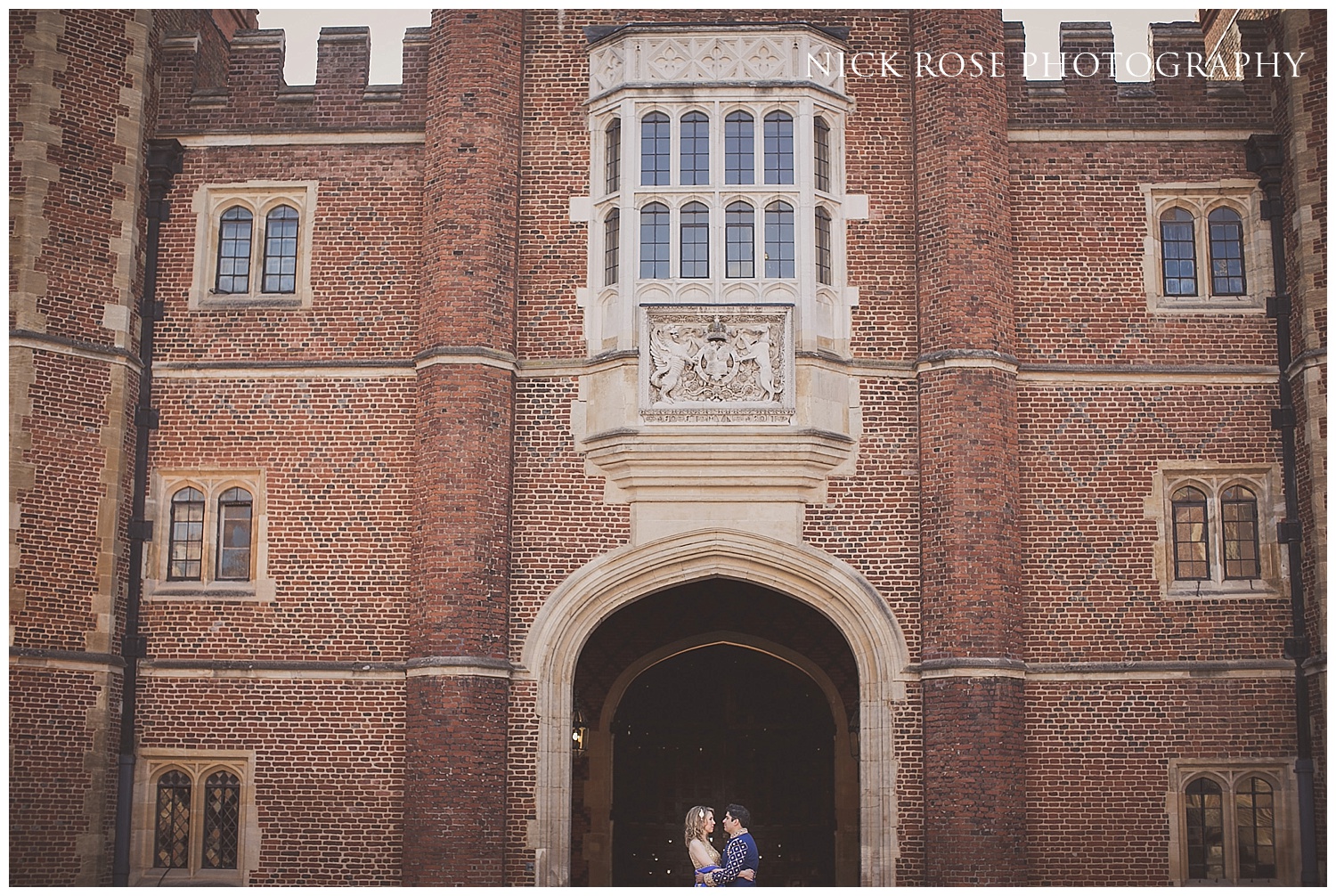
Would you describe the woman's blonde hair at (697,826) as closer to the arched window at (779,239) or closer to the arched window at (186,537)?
the arched window at (779,239)

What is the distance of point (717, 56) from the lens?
713 inches

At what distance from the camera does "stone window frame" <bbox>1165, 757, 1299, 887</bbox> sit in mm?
16750

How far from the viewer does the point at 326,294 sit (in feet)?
59.9

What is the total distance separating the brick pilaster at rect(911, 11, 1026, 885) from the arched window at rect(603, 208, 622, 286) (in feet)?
11.0

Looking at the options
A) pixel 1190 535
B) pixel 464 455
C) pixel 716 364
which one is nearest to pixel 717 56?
pixel 716 364

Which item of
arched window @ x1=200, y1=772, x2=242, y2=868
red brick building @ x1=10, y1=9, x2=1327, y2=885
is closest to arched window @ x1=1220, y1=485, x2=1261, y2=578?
red brick building @ x1=10, y1=9, x2=1327, y2=885

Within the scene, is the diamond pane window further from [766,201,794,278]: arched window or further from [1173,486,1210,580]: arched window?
[1173,486,1210,580]: arched window

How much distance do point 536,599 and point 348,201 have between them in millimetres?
5137

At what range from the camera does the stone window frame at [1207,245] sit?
709 inches

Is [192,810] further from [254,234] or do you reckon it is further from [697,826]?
[697,826]

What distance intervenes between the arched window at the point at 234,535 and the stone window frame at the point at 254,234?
2.20 metres

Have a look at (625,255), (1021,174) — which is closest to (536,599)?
(625,255)

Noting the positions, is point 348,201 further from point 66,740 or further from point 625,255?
point 66,740

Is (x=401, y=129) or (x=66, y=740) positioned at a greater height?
(x=401, y=129)
